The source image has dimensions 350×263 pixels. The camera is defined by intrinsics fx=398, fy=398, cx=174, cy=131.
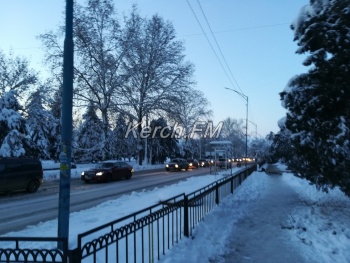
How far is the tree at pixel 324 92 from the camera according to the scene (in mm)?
9773

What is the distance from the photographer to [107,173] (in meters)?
29.0

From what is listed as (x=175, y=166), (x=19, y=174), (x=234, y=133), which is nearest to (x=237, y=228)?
(x=19, y=174)

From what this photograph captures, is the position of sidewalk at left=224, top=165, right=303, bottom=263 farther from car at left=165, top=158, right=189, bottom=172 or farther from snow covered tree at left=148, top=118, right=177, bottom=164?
snow covered tree at left=148, top=118, right=177, bottom=164

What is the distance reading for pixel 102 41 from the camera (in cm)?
4381

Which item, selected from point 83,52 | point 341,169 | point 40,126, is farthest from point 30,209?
point 83,52

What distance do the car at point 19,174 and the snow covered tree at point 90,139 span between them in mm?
23892

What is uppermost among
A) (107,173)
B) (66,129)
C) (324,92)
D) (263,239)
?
(324,92)

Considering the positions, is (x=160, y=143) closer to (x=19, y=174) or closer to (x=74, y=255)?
(x=19, y=174)

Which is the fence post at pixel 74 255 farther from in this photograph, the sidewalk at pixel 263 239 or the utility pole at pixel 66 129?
the sidewalk at pixel 263 239

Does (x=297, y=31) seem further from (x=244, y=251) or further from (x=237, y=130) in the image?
(x=237, y=130)

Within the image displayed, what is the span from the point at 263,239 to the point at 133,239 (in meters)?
3.45

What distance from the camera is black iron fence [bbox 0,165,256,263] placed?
3.98m

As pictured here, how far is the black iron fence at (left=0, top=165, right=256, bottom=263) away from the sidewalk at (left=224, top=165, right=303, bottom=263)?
1058 mm
